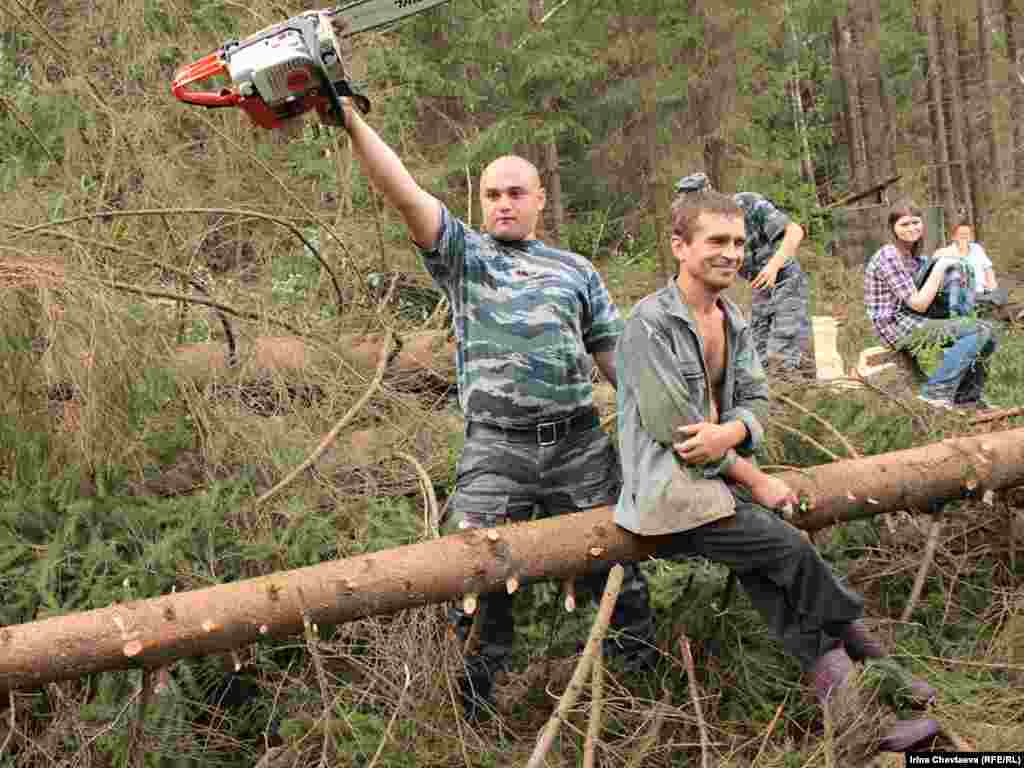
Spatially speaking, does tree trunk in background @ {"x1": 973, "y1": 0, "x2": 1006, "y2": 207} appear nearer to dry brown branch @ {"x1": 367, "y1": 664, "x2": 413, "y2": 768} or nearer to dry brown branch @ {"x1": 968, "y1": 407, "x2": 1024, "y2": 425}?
dry brown branch @ {"x1": 968, "y1": 407, "x2": 1024, "y2": 425}

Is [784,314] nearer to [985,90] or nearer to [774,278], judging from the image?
[774,278]

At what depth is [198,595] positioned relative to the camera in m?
3.13

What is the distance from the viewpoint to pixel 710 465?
125 inches

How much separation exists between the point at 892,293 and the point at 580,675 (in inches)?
172

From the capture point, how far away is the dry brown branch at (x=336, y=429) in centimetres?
417

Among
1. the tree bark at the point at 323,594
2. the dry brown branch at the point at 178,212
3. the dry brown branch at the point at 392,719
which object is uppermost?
the dry brown branch at the point at 178,212

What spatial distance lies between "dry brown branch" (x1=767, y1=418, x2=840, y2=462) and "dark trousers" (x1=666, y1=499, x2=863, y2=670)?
42.4 inches

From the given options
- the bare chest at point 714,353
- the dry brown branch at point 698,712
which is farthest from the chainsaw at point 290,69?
the dry brown branch at point 698,712

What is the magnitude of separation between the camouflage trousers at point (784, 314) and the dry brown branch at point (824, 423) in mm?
1702

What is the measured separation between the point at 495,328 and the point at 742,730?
157 centimetres

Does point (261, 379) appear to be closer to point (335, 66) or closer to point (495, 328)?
point (495, 328)

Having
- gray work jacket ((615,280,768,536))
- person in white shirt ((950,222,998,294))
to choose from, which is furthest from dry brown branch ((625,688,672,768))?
person in white shirt ((950,222,998,294))

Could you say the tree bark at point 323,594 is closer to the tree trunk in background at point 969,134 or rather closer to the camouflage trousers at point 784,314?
the camouflage trousers at point 784,314

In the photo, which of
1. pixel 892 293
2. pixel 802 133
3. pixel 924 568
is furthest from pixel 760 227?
pixel 802 133
